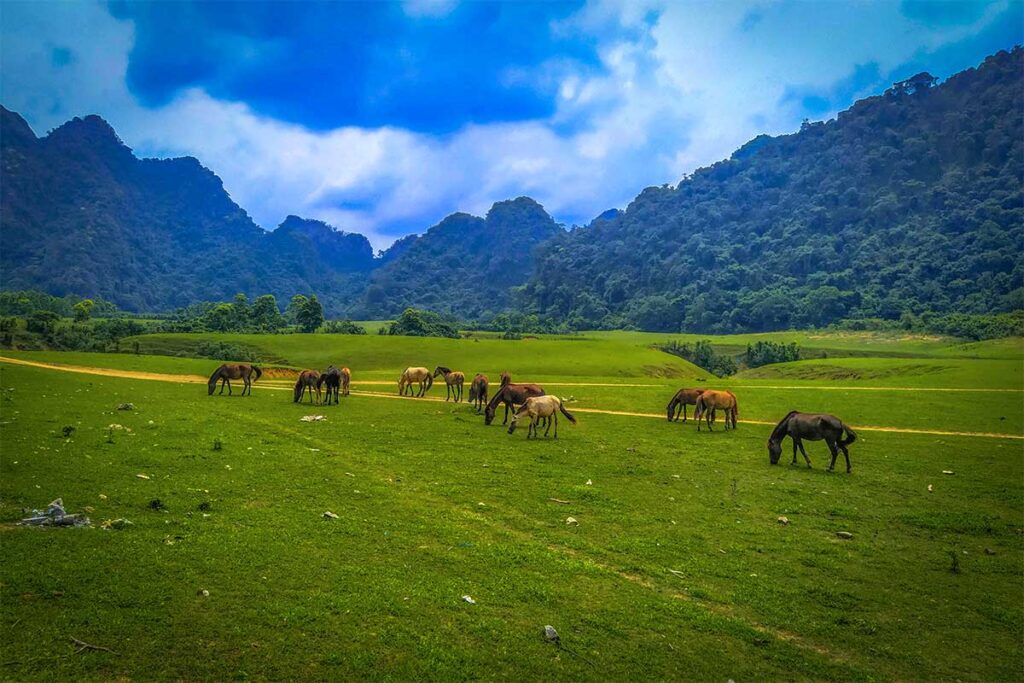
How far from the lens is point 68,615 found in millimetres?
7180

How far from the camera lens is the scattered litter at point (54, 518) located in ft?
32.0

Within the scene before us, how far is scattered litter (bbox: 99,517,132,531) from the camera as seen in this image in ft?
32.6

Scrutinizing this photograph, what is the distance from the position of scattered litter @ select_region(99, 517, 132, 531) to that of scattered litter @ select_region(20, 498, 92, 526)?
274 millimetres

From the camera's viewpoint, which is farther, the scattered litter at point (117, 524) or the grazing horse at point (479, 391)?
the grazing horse at point (479, 391)

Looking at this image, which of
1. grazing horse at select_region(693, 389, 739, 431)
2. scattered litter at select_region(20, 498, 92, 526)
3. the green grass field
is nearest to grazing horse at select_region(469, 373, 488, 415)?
the green grass field

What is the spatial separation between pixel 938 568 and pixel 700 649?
656 cm

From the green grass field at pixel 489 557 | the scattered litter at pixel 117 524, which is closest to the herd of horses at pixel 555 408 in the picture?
the green grass field at pixel 489 557

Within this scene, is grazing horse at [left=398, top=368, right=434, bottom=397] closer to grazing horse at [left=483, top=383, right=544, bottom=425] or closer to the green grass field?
grazing horse at [left=483, top=383, right=544, bottom=425]

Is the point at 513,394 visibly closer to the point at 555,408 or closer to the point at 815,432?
the point at 555,408

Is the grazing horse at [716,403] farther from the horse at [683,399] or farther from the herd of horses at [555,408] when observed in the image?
the horse at [683,399]

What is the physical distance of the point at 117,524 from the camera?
9.96 metres

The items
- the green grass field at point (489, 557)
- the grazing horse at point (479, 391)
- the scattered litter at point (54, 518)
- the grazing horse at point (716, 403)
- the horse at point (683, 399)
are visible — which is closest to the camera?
the green grass field at point (489, 557)

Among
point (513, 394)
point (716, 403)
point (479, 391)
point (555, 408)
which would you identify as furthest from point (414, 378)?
point (716, 403)

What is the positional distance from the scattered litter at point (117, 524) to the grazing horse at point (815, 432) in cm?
1830
